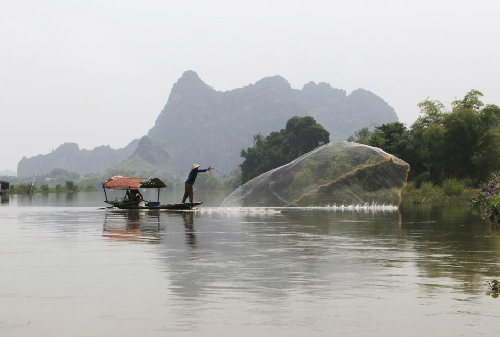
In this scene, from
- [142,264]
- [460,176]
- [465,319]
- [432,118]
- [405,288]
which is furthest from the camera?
[432,118]

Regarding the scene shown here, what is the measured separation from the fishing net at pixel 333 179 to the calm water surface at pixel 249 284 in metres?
18.1

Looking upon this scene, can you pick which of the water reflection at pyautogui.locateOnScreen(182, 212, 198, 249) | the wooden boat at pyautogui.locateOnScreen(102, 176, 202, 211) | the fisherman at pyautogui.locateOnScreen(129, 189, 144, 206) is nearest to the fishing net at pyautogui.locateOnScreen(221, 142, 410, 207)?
the wooden boat at pyautogui.locateOnScreen(102, 176, 202, 211)

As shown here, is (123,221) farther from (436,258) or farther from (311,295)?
(311,295)

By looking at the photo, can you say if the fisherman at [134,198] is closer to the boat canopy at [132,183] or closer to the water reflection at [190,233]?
the boat canopy at [132,183]

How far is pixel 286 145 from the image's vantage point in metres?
138

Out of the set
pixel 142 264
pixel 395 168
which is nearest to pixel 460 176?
pixel 395 168

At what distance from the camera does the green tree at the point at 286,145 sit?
5271 inches

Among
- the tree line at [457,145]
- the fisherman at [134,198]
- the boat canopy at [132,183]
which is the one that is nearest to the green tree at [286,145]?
the tree line at [457,145]

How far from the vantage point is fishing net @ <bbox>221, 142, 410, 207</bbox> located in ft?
145

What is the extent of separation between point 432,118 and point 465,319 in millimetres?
84545

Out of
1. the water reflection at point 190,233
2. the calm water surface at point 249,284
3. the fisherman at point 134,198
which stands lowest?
the calm water surface at point 249,284

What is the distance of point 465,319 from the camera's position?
10297 mm

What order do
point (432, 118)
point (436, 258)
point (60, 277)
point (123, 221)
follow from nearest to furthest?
point (60, 277) < point (436, 258) < point (123, 221) < point (432, 118)

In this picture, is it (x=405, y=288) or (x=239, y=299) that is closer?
(x=239, y=299)
